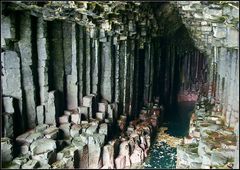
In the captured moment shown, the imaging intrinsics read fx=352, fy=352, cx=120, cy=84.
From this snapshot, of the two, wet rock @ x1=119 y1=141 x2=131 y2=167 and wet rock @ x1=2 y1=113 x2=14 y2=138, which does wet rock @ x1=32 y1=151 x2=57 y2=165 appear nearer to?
wet rock @ x1=2 y1=113 x2=14 y2=138

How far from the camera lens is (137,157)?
17781mm

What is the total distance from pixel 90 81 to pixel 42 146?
18.8ft

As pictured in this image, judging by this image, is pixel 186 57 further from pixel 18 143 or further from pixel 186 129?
pixel 18 143

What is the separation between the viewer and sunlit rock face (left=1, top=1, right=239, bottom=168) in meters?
13.6

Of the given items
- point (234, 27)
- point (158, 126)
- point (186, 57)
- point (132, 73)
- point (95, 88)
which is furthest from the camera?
point (186, 57)

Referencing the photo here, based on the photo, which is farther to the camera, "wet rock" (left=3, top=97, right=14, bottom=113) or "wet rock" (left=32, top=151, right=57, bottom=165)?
"wet rock" (left=3, top=97, right=14, bottom=113)

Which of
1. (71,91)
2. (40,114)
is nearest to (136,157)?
(71,91)

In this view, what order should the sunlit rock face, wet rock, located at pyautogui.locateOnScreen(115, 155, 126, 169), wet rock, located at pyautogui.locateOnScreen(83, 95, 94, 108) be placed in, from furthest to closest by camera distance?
wet rock, located at pyautogui.locateOnScreen(83, 95, 94, 108)
wet rock, located at pyautogui.locateOnScreen(115, 155, 126, 169)
the sunlit rock face

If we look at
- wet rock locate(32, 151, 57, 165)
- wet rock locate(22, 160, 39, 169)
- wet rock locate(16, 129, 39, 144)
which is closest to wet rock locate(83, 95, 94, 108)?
wet rock locate(16, 129, 39, 144)

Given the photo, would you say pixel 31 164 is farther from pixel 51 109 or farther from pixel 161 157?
pixel 161 157

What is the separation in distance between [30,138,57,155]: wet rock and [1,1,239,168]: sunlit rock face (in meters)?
0.04

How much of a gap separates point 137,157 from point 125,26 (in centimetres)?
672

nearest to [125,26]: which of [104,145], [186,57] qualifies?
[104,145]

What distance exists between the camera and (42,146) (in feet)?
47.0
